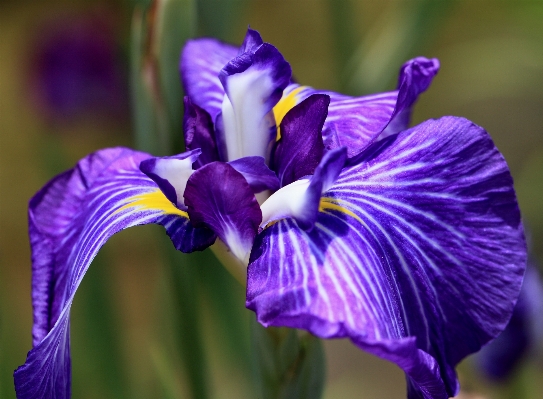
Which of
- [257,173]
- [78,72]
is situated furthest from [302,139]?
[78,72]

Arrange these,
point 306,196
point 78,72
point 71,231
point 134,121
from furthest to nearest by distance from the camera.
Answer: point 78,72
point 134,121
point 71,231
point 306,196

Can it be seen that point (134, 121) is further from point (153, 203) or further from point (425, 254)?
point (425, 254)

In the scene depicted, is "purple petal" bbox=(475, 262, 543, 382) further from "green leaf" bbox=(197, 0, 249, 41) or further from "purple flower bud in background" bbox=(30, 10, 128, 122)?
"purple flower bud in background" bbox=(30, 10, 128, 122)

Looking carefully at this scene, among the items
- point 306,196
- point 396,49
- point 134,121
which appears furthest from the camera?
point 396,49

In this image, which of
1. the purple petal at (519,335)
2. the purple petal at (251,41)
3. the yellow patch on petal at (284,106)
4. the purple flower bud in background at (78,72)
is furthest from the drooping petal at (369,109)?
the purple flower bud in background at (78,72)

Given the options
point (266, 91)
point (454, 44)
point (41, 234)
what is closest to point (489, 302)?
point (266, 91)

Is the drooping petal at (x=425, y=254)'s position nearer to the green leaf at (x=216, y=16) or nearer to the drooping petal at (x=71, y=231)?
the drooping petal at (x=71, y=231)

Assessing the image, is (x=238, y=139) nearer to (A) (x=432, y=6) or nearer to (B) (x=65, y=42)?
(A) (x=432, y=6)
